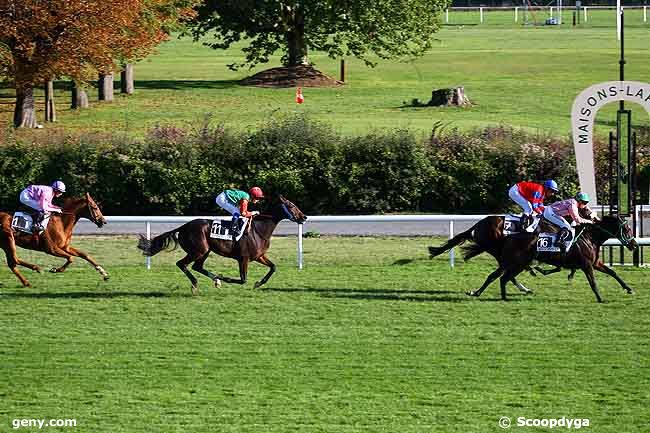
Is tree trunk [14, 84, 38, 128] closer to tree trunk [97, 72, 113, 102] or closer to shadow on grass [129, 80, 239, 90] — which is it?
tree trunk [97, 72, 113, 102]

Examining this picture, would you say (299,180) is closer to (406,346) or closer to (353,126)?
(353,126)

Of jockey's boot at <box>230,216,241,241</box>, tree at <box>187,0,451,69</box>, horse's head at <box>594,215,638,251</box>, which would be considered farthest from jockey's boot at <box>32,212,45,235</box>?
tree at <box>187,0,451,69</box>

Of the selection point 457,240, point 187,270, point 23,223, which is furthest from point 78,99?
point 457,240

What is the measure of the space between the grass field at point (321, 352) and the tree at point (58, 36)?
39.6 ft

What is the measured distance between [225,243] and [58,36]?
1458cm

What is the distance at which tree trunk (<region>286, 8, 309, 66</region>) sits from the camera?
122 ft

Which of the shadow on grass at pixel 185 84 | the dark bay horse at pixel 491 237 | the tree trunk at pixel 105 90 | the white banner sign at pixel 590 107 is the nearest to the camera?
the dark bay horse at pixel 491 237

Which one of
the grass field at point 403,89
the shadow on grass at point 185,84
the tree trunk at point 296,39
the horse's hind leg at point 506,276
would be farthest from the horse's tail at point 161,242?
the shadow on grass at point 185,84

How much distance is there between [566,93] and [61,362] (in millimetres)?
29197

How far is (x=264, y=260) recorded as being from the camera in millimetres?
14391

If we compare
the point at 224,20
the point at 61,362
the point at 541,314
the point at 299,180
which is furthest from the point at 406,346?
the point at 224,20

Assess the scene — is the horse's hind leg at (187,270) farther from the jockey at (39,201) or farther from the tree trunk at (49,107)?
the tree trunk at (49,107)

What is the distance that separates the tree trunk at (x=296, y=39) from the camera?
1467 inches

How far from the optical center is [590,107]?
1689cm
